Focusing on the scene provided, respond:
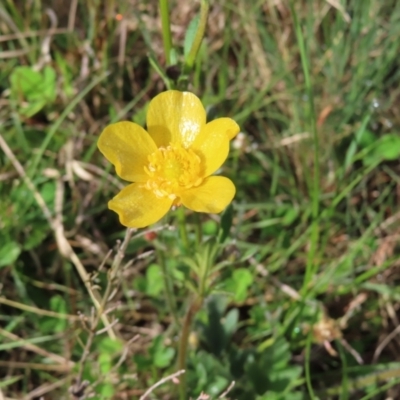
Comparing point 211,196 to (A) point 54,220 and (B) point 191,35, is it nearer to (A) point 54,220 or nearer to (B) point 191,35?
(B) point 191,35

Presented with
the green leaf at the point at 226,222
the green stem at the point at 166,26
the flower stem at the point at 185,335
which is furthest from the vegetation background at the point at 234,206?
the green stem at the point at 166,26

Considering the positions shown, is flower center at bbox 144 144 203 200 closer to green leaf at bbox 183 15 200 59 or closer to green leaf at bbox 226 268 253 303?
green leaf at bbox 183 15 200 59

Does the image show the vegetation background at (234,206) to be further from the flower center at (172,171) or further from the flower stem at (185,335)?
the flower center at (172,171)

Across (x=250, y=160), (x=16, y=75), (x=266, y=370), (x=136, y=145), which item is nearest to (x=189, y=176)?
(x=136, y=145)

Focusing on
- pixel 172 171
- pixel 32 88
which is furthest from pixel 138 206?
pixel 32 88

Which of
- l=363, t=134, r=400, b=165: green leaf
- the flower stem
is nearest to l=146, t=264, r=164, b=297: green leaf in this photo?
the flower stem

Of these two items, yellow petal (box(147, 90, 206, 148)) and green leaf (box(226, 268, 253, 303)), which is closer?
yellow petal (box(147, 90, 206, 148))
